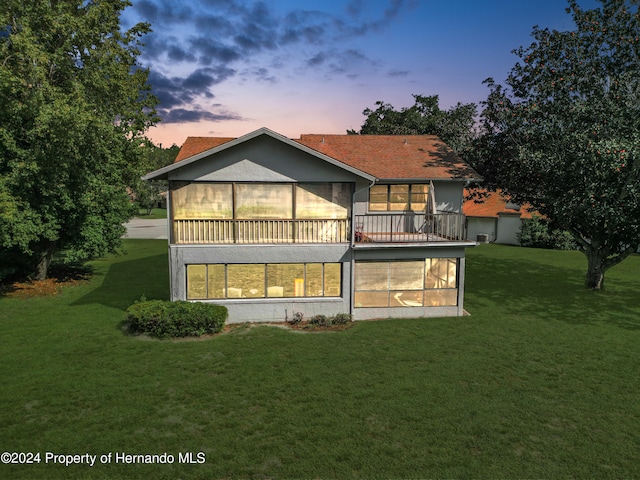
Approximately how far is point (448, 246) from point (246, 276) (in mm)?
9320

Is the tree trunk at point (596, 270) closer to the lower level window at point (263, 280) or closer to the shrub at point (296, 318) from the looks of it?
the lower level window at point (263, 280)

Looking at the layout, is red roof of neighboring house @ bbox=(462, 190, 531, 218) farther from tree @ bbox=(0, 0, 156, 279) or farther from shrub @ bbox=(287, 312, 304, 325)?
tree @ bbox=(0, 0, 156, 279)

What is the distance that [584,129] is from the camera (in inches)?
882

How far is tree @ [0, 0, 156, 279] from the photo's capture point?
68.7 feet

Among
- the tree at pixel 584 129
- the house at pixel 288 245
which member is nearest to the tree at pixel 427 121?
the tree at pixel 584 129

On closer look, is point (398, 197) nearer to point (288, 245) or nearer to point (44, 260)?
point (288, 245)

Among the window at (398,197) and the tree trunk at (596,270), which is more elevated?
the window at (398,197)

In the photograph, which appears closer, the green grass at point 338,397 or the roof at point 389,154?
the green grass at point 338,397

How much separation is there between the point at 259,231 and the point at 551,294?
59.6 ft

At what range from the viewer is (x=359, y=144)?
2622cm

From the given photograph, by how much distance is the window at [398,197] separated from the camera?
23047 mm

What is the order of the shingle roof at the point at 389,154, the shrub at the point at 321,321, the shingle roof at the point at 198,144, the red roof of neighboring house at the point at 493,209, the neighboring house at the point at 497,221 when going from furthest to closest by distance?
the neighboring house at the point at 497,221 → the red roof of neighboring house at the point at 493,209 → the shingle roof at the point at 198,144 → the shingle roof at the point at 389,154 → the shrub at the point at 321,321

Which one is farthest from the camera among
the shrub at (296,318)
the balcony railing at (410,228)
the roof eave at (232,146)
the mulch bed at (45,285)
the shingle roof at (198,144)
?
the shingle roof at (198,144)

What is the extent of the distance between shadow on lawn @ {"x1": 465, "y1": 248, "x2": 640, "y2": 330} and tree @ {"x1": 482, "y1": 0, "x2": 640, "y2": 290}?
2.17m
